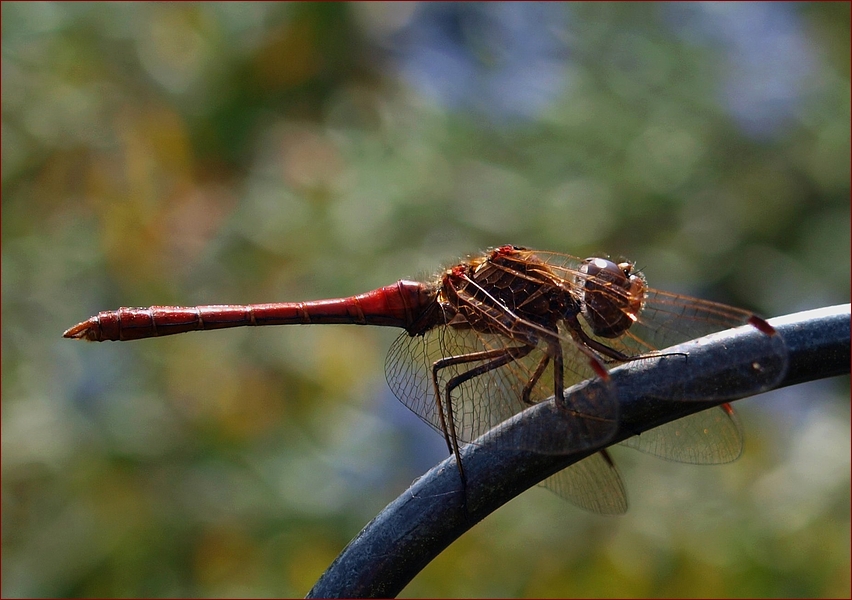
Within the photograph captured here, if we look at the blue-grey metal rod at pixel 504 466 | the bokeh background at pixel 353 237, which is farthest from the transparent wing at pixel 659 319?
the bokeh background at pixel 353 237

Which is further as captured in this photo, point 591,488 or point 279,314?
point 279,314

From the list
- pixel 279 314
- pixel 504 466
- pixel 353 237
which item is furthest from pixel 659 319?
pixel 353 237

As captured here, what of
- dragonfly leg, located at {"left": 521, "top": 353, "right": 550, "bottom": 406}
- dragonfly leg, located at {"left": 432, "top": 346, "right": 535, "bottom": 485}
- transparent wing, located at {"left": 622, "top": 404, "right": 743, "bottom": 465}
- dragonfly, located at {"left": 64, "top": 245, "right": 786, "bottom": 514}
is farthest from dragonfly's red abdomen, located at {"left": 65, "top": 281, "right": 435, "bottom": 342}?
transparent wing, located at {"left": 622, "top": 404, "right": 743, "bottom": 465}

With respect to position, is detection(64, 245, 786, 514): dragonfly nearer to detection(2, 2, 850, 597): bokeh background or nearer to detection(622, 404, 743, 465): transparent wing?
detection(622, 404, 743, 465): transparent wing

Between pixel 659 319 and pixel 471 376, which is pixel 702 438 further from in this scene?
pixel 471 376

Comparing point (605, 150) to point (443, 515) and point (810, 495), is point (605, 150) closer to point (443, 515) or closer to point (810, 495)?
point (810, 495)

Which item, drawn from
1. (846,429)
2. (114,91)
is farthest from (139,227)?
(846,429)

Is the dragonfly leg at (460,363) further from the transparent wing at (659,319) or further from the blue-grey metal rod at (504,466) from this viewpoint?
the blue-grey metal rod at (504,466)
